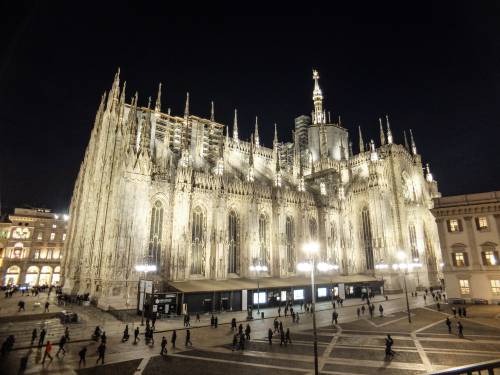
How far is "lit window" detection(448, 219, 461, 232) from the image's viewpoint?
41478mm

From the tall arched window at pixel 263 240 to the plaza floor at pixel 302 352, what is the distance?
23.0m

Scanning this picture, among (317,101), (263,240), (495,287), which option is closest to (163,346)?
(263,240)

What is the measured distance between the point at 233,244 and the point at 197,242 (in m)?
6.81

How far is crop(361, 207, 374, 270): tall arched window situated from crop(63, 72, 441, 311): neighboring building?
21 centimetres

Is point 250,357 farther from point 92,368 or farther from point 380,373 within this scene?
point 92,368

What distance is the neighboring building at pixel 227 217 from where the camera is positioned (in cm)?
3931

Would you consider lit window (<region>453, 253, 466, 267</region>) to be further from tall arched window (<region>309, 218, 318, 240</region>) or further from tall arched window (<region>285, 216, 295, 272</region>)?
tall arched window (<region>285, 216, 295, 272</region>)

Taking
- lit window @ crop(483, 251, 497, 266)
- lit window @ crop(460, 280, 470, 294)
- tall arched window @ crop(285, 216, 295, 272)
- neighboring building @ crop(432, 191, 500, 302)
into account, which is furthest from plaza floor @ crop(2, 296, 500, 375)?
tall arched window @ crop(285, 216, 295, 272)

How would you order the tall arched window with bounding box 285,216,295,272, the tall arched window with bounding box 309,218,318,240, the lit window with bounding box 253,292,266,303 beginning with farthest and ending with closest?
the tall arched window with bounding box 309,218,318,240 → the tall arched window with bounding box 285,216,295,272 → the lit window with bounding box 253,292,266,303

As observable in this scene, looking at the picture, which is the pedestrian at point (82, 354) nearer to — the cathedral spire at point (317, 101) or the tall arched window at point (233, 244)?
the tall arched window at point (233, 244)

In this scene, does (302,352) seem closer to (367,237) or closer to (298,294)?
(298,294)

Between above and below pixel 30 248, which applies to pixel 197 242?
below

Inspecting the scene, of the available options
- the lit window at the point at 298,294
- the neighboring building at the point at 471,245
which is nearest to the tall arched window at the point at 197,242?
the lit window at the point at 298,294

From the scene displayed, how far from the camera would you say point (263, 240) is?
53688mm
